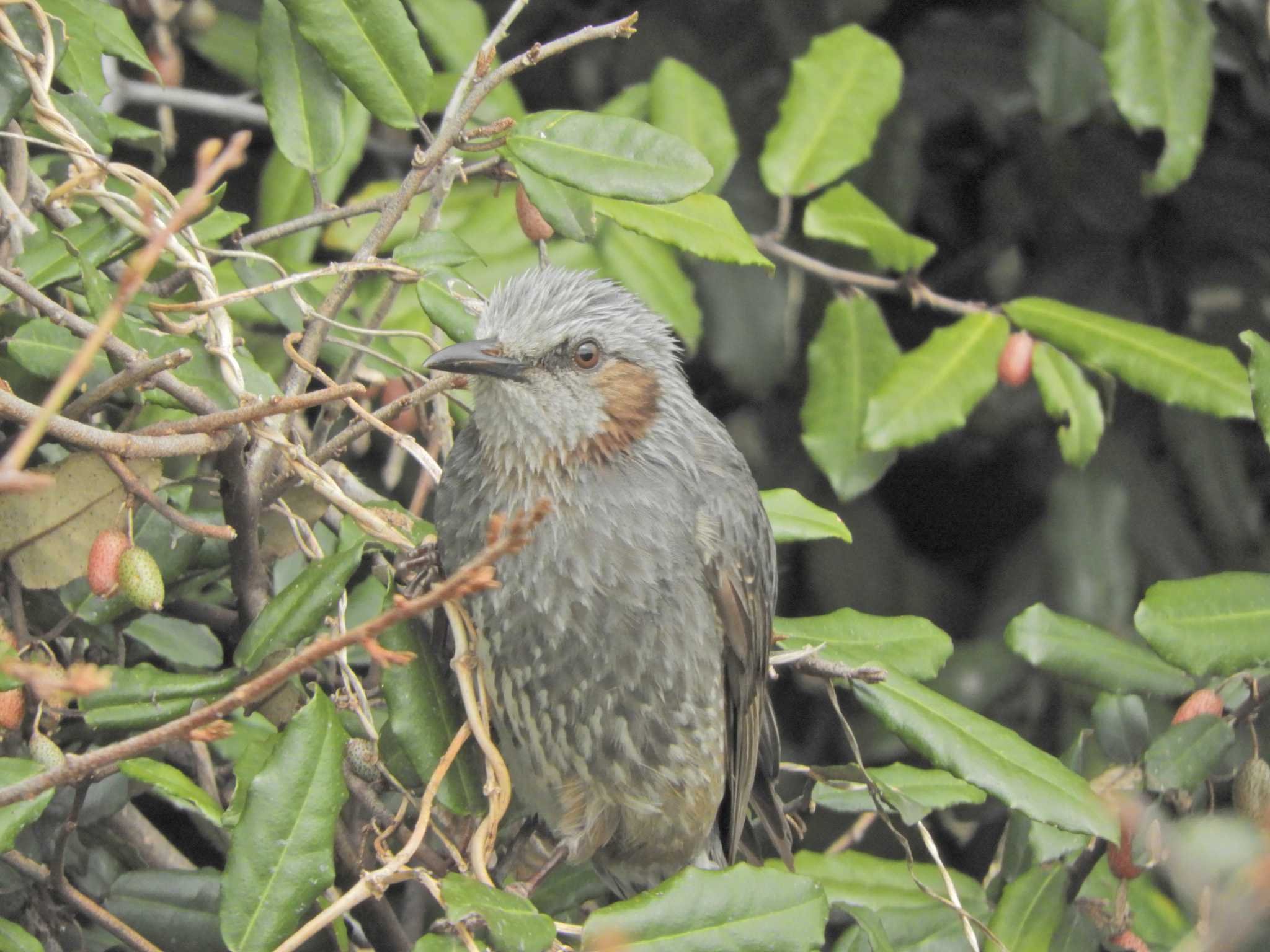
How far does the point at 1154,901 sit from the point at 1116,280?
168 cm

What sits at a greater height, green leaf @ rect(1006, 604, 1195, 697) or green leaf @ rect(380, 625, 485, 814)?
green leaf @ rect(380, 625, 485, 814)

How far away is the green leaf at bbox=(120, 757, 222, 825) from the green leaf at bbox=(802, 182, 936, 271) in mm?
1595

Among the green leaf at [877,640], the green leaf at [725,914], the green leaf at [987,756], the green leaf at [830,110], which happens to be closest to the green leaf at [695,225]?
the green leaf at [830,110]

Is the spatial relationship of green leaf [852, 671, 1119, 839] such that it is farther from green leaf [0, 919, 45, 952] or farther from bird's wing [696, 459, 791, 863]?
green leaf [0, 919, 45, 952]

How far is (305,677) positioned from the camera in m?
2.15

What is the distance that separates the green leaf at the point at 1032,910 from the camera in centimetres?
238

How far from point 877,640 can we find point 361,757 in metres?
0.89

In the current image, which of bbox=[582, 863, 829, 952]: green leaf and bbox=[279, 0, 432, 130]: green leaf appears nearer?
bbox=[582, 863, 829, 952]: green leaf

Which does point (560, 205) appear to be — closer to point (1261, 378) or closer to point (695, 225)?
point (695, 225)

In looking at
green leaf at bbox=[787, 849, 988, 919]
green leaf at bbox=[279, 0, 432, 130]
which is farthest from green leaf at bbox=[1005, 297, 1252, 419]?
green leaf at bbox=[279, 0, 432, 130]

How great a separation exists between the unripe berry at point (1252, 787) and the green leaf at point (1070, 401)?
0.72 meters

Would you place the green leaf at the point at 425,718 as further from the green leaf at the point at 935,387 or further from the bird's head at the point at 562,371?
the green leaf at the point at 935,387

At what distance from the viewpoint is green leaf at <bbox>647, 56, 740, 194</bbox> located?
2.89 metres

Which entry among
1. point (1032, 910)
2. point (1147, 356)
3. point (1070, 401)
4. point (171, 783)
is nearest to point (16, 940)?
point (171, 783)
